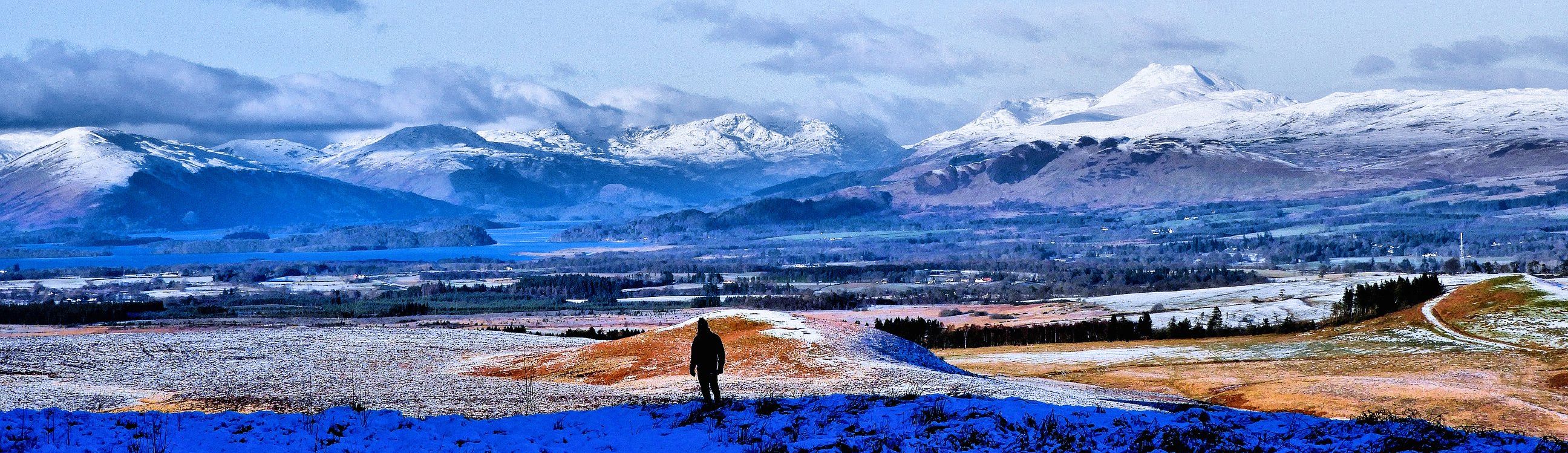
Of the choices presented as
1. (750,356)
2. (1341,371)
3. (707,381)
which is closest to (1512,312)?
(1341,371)

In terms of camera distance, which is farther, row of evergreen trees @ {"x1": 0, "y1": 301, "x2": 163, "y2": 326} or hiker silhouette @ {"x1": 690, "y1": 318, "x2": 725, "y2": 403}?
row of evergreen trees @ {"x1": 0, "y1": 301, "x2": 163, "y2": 326}

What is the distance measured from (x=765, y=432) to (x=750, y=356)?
27166 mm

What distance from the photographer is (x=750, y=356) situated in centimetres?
5088

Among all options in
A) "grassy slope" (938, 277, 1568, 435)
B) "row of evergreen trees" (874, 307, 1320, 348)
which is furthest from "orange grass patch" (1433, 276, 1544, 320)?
"row of evergreen trees" (874, 307, 1320, 348)

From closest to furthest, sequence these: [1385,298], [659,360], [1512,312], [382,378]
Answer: [382,378]
[659,360]
[1512,312]
[1385,298]

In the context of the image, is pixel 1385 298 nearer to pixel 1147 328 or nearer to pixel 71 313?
pixel 1147 328

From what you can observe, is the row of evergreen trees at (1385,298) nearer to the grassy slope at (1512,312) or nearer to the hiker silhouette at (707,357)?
the grassy slope at (1512,312)

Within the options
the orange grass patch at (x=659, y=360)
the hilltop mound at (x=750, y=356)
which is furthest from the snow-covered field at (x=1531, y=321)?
the orange grass patch at (x=659, y=360)

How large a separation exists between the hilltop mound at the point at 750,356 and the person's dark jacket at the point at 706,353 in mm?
14215

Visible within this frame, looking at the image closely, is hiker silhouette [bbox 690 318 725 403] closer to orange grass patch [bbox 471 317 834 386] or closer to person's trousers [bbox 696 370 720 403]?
person's trousers [bbox 696 370 720 403]

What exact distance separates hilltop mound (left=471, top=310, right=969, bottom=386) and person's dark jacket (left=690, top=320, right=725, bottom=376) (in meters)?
14.2

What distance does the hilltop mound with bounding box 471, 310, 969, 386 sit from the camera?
4722 cm

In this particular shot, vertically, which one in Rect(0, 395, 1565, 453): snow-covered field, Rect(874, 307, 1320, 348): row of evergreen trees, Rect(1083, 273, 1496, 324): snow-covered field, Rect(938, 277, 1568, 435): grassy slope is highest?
Rect(0, 395, 1565, 453): snow-covered field

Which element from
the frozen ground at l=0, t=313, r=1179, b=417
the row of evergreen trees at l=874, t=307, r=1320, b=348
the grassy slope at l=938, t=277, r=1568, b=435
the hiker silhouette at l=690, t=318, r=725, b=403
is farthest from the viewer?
the row of evergreen trees at l=874, t=307, r=1320, b=348
